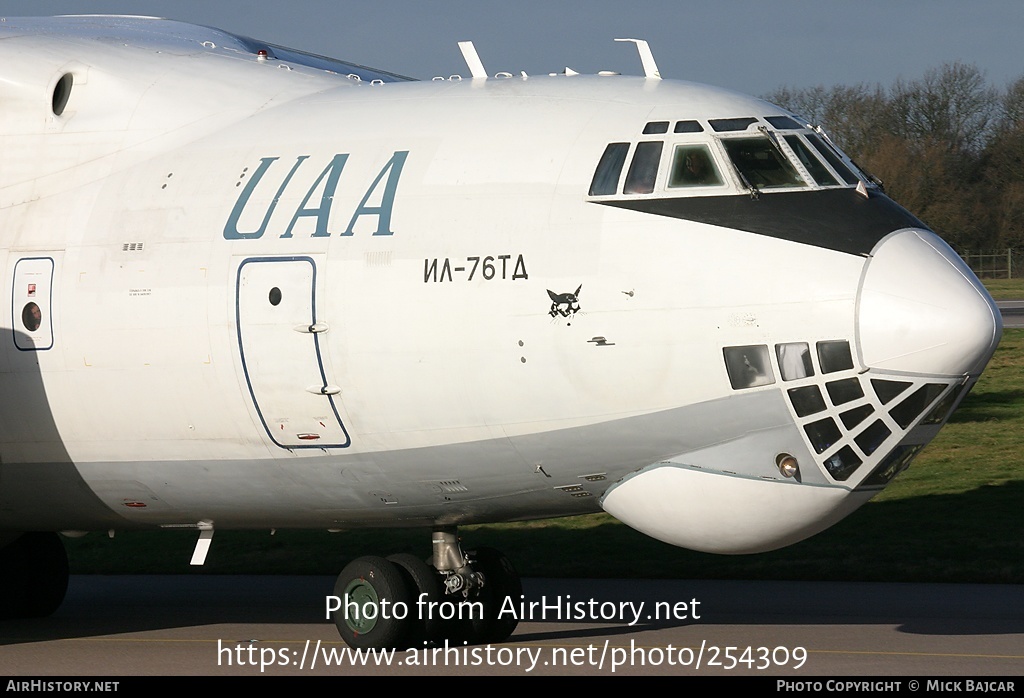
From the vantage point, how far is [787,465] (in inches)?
392

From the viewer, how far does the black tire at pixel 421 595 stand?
1193 centimetres

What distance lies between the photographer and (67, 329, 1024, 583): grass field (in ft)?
58.9

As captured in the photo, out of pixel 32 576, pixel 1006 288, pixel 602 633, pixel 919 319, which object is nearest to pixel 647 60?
pixel 919 319

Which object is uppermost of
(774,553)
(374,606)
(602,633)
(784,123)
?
(774,553)

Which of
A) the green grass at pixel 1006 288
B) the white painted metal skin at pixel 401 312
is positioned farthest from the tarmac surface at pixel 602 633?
the green grass at pixel 1006 288

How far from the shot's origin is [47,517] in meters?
12.7

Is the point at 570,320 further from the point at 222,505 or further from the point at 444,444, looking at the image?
the point at 222,505

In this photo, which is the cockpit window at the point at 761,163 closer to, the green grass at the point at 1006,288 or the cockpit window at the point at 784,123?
the cockpit window at the point at 784,123

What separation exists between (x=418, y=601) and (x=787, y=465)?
3368 millimetres

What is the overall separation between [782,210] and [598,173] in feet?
4.03

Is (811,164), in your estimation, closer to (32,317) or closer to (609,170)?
(609,170)

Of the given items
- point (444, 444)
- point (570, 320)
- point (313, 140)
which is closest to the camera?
point (570, 320)

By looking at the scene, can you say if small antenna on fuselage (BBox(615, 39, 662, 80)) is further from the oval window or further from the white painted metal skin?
the oval window

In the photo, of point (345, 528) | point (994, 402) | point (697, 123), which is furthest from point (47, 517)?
point (994, 402)
